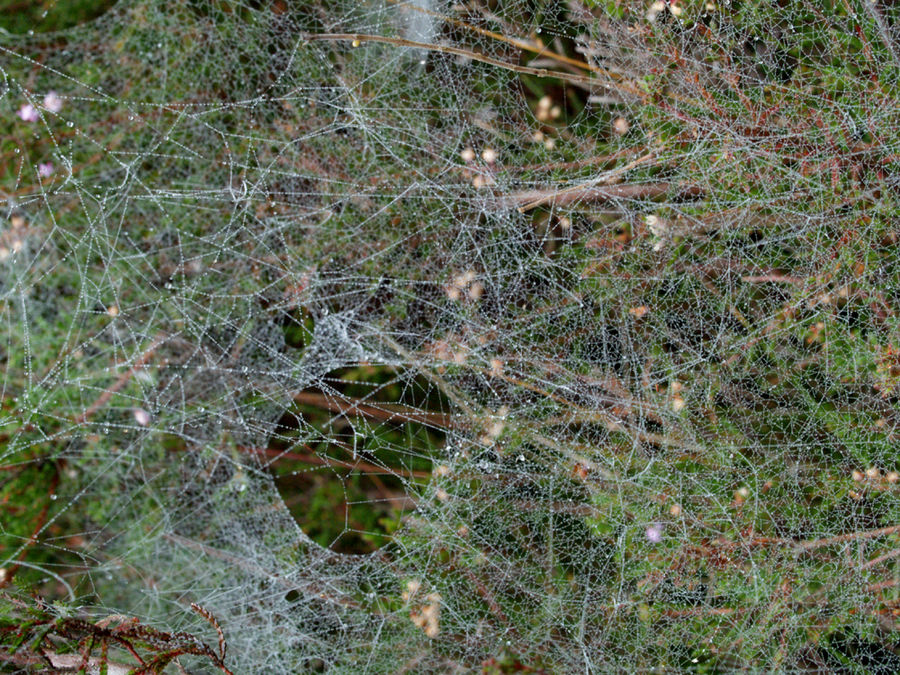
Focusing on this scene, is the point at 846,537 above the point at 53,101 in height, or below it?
below

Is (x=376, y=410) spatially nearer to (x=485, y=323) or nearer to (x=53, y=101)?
(x=485, y=323)

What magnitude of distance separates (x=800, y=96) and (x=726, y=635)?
1.64 m

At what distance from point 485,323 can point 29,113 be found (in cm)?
202

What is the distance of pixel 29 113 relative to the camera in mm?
2492

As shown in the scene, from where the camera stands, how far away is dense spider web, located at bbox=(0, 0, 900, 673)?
1889 mm

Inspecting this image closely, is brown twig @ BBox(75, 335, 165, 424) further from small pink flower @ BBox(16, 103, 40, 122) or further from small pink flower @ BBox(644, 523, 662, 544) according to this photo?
small pink flower @ BBox(644, 523, 662, 544)

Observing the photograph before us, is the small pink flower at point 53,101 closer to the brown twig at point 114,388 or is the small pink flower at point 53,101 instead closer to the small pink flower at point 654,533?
the brown twig at point 114,388

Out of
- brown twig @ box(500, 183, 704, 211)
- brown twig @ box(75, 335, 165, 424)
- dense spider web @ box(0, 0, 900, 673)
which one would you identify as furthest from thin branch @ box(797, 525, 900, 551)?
brown twig @ box(75, 335, 165, 424)

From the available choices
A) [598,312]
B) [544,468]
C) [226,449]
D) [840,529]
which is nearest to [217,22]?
[226,449]

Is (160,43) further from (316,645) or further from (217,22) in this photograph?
(316,645)

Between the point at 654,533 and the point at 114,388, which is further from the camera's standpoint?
the point at 114,388

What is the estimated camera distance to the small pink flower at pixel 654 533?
1.94m

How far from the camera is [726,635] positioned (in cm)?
195

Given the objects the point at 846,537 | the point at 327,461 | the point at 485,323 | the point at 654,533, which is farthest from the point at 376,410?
the point at 846,537
